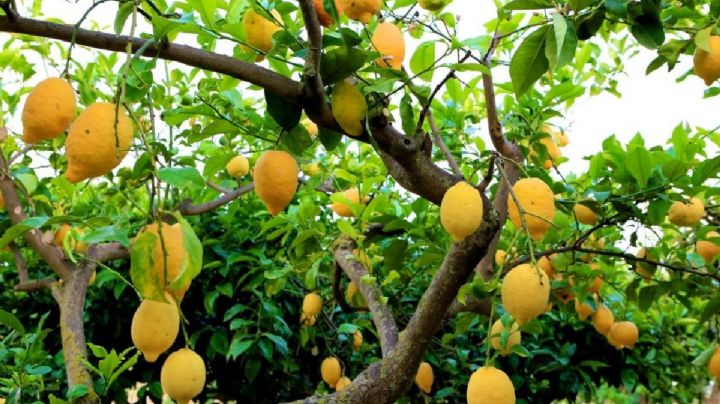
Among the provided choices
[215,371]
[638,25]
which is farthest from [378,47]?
[215,371]

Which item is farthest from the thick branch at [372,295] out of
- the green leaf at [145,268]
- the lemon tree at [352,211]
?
the green leaf at [145,268]

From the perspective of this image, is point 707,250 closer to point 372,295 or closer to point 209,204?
point 372,295

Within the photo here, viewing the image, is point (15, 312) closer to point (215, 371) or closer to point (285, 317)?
point (215, 371)

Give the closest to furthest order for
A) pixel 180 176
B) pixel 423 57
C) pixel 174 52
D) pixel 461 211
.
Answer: pixel 180 176 < pixel 174 52 < pixel 461 211 < pixel 423 57

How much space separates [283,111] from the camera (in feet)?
3.37

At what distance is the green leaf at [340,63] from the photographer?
36.3 inches

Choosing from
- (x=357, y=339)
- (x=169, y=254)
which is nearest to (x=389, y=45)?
(x=169, y=254)

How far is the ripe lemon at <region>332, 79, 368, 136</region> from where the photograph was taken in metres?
0.96

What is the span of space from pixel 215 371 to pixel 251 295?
299 millimetres

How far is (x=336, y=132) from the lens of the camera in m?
1.08

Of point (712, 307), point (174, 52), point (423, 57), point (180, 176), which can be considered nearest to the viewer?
point (180, 176)

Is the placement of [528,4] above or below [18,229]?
above

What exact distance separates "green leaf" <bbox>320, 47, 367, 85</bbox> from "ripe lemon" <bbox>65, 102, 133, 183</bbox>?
0.32 m

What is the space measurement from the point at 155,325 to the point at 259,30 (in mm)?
434
